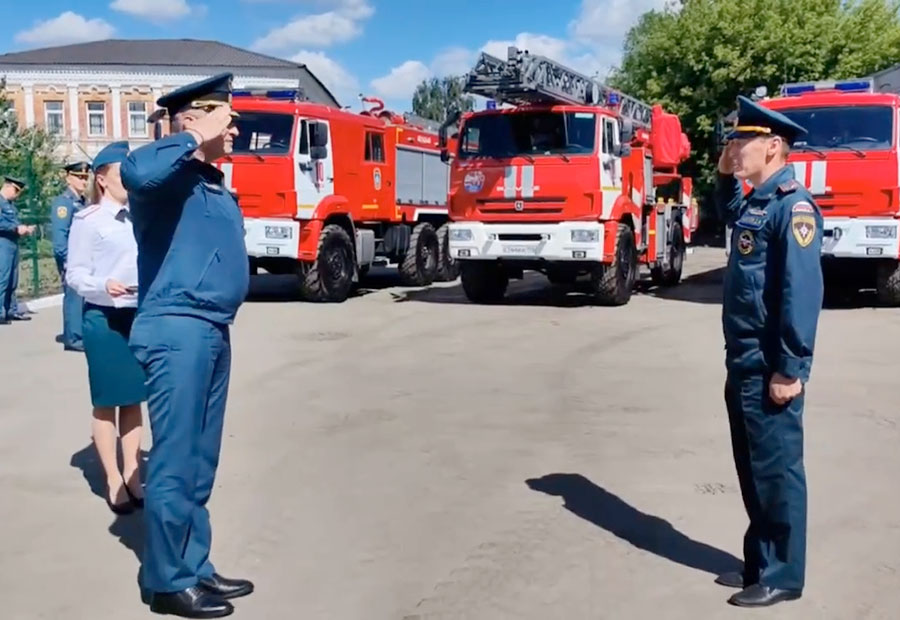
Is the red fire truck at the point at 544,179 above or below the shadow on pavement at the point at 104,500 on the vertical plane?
above

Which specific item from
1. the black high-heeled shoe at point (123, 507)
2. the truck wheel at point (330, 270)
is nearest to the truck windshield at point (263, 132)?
the truck wheel at point (330, 270)

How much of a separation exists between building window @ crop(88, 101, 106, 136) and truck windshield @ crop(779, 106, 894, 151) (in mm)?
52382

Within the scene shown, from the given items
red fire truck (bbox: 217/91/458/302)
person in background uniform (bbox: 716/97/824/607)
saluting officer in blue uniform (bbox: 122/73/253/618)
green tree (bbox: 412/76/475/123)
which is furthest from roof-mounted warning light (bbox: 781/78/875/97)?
green tree (bbox: 412/76/475/123)

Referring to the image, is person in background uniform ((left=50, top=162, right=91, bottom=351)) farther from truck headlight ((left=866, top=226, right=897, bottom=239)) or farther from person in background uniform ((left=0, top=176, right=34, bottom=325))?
truck headlight ((left=866, top=226, right=897, bottom=239))

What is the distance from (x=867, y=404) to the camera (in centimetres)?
818

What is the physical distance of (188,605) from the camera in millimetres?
4051

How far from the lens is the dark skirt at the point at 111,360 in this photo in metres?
5.25

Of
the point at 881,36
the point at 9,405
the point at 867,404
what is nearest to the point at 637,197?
the point at 867,404

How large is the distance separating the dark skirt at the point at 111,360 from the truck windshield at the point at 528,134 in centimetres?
994

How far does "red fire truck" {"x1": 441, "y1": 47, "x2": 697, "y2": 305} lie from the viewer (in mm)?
14203

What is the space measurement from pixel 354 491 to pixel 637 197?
1092 centimetres

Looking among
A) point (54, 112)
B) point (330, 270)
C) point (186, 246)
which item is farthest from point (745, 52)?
point (54, 112)

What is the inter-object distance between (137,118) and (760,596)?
2379 inches

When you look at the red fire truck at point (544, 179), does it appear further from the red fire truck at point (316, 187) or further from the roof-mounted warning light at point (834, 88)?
the roof-mounted warning light at point (834, 88)
